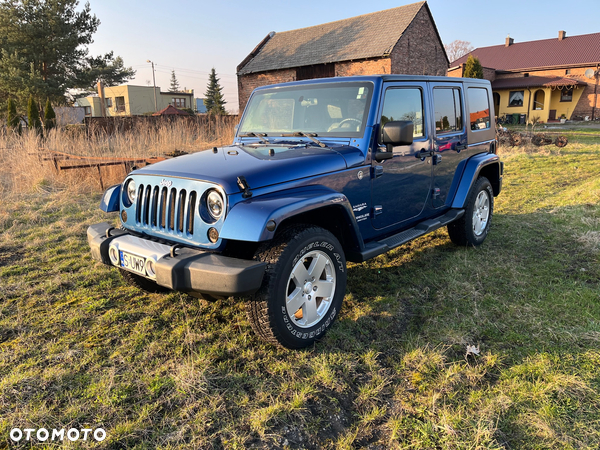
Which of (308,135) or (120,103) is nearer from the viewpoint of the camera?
(308,135)

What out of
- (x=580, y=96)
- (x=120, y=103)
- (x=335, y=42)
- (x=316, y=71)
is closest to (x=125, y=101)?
(x=120, y=103)

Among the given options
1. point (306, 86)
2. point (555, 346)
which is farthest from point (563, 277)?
point (306, 86)

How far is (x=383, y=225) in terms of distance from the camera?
3.77m

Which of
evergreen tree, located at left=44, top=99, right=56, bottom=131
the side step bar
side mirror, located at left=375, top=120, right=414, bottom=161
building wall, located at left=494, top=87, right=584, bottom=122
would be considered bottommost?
the side step bar

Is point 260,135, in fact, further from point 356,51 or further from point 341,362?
point 356,51

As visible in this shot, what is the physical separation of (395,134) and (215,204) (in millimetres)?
1592

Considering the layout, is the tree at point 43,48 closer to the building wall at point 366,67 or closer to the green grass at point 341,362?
the building wall at point 366,67

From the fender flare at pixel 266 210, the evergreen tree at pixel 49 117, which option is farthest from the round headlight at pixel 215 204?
the evergreen tree at pixel 49 117

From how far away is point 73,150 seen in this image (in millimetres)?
10750

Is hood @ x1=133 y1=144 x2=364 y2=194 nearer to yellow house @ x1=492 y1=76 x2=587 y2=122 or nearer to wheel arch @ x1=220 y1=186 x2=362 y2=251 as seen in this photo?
wheel arch @ x1=220 y1=186 x2=362 y2=251

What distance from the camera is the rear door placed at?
4328 mm

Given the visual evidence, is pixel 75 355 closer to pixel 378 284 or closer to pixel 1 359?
pixel 1 359

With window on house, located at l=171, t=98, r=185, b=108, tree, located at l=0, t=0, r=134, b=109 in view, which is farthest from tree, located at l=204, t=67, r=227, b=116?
tree, located at l=0, t=0, r=134, b=109

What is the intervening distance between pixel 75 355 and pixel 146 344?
0.47 metres
